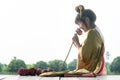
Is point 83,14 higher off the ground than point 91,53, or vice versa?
point 83,14

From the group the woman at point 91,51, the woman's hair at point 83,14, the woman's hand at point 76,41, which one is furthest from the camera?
the woman's hair at point 83,14

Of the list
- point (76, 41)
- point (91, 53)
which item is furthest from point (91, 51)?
point (76, 41)

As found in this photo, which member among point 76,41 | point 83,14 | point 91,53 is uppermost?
point 83,14

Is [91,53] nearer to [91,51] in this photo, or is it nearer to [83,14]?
[91,51]

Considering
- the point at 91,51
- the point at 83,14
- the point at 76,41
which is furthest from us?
the point at 83,14

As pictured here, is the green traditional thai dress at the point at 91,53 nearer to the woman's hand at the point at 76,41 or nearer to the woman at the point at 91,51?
the woman at the point at 91,51

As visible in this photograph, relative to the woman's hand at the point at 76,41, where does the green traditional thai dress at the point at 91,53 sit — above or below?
below

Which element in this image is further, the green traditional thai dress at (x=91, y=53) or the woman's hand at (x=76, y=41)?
the woman's hand at (x=76, y=41)

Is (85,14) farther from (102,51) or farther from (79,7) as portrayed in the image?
(102,51)

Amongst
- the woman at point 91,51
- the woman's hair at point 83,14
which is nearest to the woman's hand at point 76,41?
the woman at point 91,51

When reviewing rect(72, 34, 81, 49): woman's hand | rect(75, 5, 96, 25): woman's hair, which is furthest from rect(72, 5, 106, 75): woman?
rect(75, 5, 96, 25): woman's hair

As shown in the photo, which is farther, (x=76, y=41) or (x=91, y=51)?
(x=76, y=41)

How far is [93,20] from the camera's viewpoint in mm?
10258

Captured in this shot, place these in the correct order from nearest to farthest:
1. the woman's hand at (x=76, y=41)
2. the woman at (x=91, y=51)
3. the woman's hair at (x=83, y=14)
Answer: the woman at (x=91, y=51)
the woman's hand at (x=76, y=41)
the woman's hair at (x=83, y=14)
